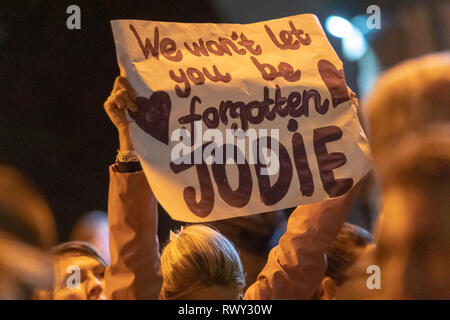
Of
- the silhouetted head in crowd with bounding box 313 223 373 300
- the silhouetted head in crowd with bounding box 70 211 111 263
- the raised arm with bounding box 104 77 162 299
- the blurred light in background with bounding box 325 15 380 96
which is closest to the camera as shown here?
the raised arm with bounding box 104 77 162 299

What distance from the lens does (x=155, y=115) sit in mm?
1528

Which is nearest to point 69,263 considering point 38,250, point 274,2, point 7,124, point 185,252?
point 185,252

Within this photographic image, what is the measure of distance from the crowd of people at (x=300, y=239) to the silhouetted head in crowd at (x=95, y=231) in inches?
14.1

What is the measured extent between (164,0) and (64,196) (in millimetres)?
849

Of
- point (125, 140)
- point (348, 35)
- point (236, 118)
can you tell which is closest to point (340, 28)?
point (348, 35)

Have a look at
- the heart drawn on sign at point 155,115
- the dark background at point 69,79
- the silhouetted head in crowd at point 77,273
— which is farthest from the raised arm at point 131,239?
the dark background at point 69,79

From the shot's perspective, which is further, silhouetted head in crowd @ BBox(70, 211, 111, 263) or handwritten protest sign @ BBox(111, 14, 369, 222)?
silhouetted head in crowd @ BBox(70, 211, 111, 263)

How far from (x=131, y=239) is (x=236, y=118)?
0.43 metres

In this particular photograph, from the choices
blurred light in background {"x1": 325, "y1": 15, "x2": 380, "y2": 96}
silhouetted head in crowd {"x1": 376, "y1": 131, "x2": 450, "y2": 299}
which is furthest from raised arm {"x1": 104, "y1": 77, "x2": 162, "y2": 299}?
blurred light in background {"x1": 325, "y1": 15, "x2": 380, "y2": 96}

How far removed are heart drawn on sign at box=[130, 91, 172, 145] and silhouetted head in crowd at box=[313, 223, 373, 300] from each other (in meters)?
0.70

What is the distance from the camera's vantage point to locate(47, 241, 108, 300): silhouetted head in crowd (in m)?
1.71

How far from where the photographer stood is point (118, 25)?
1.56 metres

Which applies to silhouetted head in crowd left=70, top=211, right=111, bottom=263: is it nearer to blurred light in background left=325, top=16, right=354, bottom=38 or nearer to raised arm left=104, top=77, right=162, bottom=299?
raised arm left=104, top=77, right=162, bottom=299
